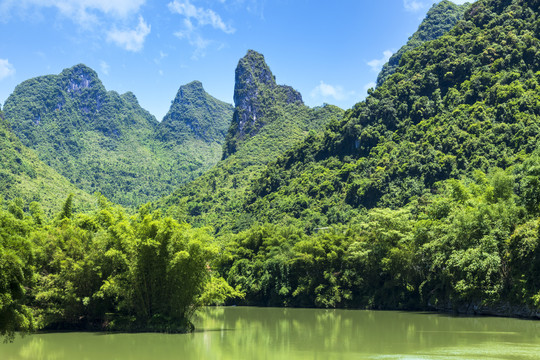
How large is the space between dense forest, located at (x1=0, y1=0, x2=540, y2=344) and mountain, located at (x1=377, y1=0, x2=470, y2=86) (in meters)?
56.7

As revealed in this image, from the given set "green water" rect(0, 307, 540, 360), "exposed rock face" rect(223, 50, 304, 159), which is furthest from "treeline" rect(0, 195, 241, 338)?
"exposed rock face" rect(223, 50, 304, 159)

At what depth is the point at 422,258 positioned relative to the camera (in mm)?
38688

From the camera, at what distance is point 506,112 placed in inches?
2451

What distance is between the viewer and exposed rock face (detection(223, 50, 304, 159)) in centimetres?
16275

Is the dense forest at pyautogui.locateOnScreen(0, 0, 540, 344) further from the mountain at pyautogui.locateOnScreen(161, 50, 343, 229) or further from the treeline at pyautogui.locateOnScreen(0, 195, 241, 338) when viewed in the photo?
the mountain at pyautogui.locateOnScreen(161, 50, 343, 229)

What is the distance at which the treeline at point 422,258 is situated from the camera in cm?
3181

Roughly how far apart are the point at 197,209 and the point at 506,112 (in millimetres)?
65602

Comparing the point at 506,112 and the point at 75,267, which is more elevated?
the point at 506,112

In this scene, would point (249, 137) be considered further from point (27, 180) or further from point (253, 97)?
point (27, 180)

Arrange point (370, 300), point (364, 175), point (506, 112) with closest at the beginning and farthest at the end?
1. point (370, 300)
2. point (506, 112)
3. point (364, 175)

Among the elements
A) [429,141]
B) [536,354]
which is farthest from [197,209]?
[536,354]

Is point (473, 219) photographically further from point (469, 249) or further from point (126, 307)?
point (126, 307)

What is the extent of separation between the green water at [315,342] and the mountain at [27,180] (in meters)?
73.3

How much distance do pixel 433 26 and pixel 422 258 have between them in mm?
121852
